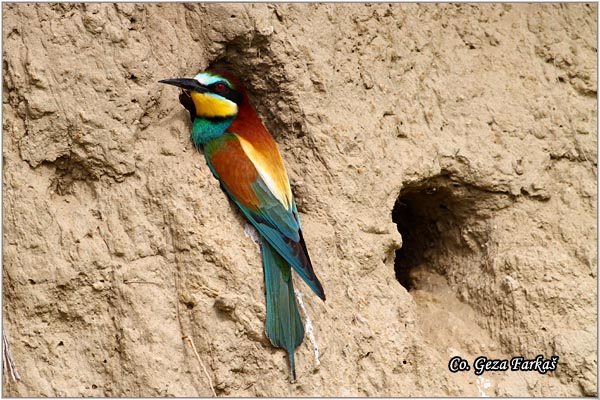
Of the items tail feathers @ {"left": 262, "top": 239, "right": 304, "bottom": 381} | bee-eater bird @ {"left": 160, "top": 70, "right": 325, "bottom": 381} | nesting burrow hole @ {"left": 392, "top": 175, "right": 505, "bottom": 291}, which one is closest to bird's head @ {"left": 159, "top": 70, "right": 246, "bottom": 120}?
bee-eater bird @ {"left": 160, "top": 70, "right": 325, "bottom": 381}

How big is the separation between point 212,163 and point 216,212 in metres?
0.19

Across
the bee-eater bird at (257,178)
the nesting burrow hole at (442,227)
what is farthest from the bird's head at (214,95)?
the nesting burrow hole at (442,227)

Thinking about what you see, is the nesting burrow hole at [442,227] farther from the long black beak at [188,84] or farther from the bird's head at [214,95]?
the long black beak at [188,84]

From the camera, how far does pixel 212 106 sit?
105 inches

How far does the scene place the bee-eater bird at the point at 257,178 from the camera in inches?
96.5

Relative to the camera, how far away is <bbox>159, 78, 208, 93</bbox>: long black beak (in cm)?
253

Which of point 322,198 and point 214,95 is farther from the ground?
point 214,95

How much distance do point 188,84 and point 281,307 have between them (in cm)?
65

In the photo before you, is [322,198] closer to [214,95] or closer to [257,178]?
[257,178]

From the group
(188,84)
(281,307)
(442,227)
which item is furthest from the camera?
(442,227)

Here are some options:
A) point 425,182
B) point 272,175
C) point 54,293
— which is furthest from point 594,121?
point 54,293

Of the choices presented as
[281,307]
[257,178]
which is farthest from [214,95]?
[281,307]

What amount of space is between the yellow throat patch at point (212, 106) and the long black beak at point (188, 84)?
0.02 metres

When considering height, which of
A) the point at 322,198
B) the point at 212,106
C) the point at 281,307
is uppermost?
the point at 212,106
